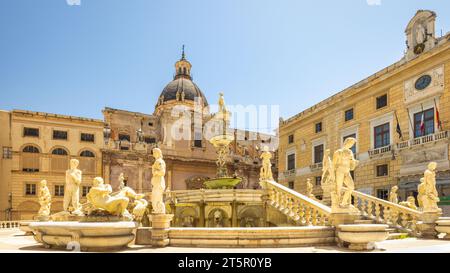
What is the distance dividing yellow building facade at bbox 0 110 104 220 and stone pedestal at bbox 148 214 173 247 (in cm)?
2947

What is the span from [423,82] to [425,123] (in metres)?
2.63

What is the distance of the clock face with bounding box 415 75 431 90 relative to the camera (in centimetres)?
2277

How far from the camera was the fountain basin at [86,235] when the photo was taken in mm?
8188

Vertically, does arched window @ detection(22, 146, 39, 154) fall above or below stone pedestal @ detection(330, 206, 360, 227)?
above

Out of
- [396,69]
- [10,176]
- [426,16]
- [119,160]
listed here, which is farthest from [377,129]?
[10,176]

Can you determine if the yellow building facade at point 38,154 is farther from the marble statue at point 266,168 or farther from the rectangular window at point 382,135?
the marble statue at point 266,168

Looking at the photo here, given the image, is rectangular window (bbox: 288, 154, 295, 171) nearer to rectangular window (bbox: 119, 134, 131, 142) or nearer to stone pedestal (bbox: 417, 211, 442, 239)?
rectangular window (bbox: 119, 134, 131, 142)

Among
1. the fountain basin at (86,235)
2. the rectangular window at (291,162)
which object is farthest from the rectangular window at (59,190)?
the fountain basin at (86,235)

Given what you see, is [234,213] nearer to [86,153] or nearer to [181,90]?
[86,153]

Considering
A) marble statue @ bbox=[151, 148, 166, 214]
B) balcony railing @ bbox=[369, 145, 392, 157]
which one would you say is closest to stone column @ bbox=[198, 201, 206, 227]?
marble statue @ bbox=[151, 148, 166, 214]

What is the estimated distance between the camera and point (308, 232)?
30.7 ft

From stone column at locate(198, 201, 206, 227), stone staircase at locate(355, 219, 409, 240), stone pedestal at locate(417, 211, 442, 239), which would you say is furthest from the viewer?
stone column at locate(198, 201, 206, 227)
